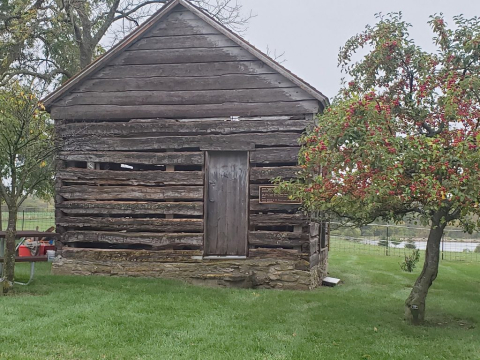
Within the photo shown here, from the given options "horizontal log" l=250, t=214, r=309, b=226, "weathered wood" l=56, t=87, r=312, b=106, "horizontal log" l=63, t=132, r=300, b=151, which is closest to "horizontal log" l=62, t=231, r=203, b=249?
"horizontal log" l=250, t=214, r=309, b=226

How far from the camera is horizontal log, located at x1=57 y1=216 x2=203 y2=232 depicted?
10773 mm

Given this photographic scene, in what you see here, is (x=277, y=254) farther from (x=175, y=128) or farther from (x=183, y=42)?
(x=183, y=42)

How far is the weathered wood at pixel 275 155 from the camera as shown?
10.4 m

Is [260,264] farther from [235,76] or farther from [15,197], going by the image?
[15,197]

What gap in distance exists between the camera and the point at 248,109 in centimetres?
1062

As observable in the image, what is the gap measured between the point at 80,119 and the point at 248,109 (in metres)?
3.98

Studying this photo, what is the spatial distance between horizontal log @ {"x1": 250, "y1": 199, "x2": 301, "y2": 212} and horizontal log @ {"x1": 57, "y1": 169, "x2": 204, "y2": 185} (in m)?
1.27

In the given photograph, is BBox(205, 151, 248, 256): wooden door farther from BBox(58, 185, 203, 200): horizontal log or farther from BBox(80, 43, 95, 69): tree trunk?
BBox(80, 43, 95, 69): tree trunk

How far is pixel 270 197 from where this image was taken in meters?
10.4

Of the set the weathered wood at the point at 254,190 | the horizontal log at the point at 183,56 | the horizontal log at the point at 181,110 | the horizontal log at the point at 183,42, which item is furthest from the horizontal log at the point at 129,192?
the horizontal log at the point at 183,42

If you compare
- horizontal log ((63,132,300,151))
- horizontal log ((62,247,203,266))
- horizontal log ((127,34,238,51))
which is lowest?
horizontal log ((62,247,203,266))

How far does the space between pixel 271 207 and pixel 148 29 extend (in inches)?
195

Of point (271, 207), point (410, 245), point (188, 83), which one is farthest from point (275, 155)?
point (410, 245)

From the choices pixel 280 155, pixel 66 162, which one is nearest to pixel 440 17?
pixel 280 155
